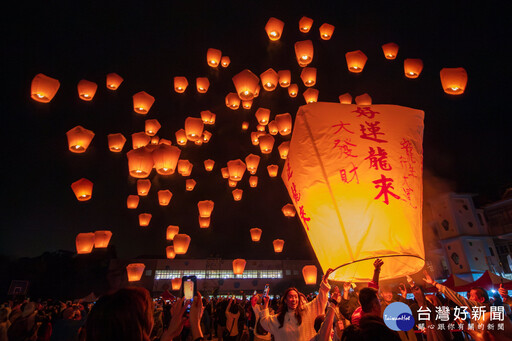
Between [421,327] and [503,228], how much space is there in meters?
24.1

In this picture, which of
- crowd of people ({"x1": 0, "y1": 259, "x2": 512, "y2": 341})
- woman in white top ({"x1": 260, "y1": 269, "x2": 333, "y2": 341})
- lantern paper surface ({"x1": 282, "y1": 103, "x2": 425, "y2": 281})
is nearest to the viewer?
crowd of people ({"x1": 0, "y1": 259, "x2": 512, "y2": 341})

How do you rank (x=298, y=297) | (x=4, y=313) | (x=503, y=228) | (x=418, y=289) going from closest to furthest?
1. (x=298, y=297)
2. (x=418, y=289)
3. (x=4, y=313)
4. (x=503, y=228)

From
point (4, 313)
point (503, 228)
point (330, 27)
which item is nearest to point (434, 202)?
point (503, 228)

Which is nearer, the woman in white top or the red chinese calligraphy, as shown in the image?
the red chinese calligraphy

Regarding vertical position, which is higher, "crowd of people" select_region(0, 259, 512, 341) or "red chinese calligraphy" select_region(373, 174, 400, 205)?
"red chinese calligraphy" select_region(373, 174, 400, 205)

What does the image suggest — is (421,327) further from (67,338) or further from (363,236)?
(67,338)

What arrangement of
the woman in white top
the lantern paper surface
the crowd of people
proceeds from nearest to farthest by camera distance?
the crowd of people → the lantern paper surface → the woman in white top

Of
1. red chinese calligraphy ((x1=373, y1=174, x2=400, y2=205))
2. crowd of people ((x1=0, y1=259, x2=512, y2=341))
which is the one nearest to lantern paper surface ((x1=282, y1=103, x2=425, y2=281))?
red chinese calligraphy ((x1=373, y1=174, x2=400, y2=205))

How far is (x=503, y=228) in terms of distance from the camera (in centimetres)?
2136

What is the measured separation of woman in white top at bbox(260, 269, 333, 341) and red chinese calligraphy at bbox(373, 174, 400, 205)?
836 millimetres

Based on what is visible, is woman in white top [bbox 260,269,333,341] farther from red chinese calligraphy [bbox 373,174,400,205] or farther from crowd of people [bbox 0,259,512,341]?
red chinese calligraphy [bbox 373,174,400,205]

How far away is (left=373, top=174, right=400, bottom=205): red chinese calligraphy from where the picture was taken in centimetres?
261

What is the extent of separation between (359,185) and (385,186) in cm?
25

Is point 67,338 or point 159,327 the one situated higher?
point 67,338
